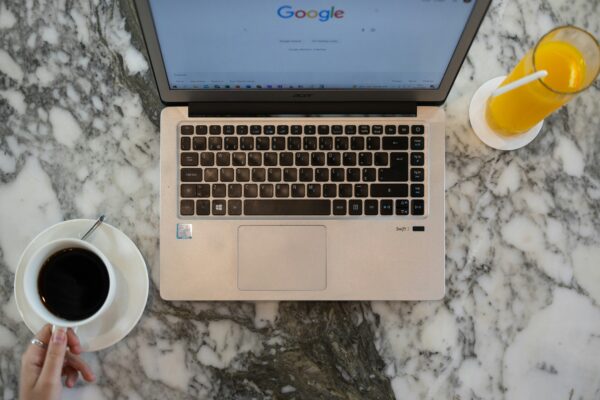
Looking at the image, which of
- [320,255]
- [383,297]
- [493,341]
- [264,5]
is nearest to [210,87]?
[264,5]

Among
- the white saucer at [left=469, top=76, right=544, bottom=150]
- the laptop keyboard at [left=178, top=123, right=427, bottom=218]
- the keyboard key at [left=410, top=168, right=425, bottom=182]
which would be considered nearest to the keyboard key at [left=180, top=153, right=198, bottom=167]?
the laptop keyboard at [left=178, top=123, right=427, bottom=218]

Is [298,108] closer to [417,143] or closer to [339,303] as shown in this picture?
[417,143]

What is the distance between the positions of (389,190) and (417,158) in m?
0.06

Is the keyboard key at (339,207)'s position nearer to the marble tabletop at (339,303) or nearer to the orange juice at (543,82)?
the marble tabletop at (339,303)

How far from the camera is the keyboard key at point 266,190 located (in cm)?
81

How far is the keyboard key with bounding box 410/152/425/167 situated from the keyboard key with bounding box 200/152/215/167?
0.28 metres

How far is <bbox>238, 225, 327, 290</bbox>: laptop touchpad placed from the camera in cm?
82

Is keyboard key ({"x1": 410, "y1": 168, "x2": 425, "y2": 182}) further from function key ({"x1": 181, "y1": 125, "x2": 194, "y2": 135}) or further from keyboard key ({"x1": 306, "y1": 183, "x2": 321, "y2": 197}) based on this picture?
function key ({"x1": 181, "y1": 125, "x2": 194, "y2": 135})

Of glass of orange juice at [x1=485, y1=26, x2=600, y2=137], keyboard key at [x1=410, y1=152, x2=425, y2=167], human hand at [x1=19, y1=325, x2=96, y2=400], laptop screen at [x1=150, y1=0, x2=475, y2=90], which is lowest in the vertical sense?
human hand at [x1=19, y1=325, x2=96, y2=400]

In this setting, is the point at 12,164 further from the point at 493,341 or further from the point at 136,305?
the point at 493,341

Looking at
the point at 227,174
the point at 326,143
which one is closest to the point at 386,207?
the point at 326,143

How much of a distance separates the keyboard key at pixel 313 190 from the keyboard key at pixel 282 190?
3 centimetres

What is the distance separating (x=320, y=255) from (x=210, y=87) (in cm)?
28

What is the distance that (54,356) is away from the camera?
2.43ft
